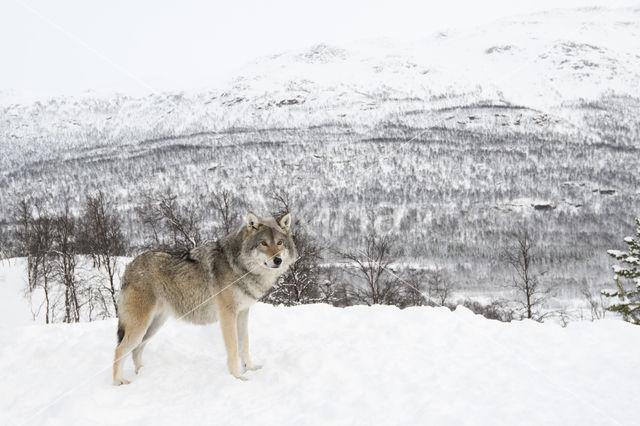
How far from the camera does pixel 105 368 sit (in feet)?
21.1

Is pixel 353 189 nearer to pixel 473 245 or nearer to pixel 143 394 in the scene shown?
pixel 473 245

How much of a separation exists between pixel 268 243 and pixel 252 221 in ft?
1.47

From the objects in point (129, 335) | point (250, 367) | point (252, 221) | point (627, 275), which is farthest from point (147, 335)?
point (627, 275)

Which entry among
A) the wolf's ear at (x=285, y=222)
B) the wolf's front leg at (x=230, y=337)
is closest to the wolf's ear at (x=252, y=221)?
the wolf's ear at (x=285, y=222)

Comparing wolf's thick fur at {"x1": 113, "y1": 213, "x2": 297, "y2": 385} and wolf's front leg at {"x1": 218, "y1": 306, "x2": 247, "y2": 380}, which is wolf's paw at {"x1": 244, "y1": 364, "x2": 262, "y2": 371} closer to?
wolf's thick fur at {"x1": 113, "y1": 213, "x2": 297, "y2": 385}

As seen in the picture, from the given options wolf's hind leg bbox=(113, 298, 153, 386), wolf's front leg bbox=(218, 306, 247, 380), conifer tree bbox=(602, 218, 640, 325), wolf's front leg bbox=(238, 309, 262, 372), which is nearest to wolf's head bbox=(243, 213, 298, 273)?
wolf's front leg bbox=(218, 306, 247, 380)

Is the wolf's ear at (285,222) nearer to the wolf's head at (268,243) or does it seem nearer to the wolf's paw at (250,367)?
the wolf's head at (268,243)

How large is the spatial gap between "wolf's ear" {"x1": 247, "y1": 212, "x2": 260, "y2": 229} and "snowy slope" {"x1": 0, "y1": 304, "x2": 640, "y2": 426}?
2.11 metres

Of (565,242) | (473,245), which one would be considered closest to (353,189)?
(473,245)

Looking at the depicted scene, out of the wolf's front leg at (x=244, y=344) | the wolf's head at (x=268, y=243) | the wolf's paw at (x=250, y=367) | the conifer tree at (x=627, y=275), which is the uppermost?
the wolf's head at (x=268, y=243)

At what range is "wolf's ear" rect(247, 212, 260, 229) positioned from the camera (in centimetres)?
598

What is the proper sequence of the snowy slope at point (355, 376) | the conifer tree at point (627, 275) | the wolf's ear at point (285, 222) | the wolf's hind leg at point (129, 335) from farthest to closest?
1. the conifer tree at point (627, 275)
2. the wolf's ear at point (285, 222)
3. the wolf's hind leg at point (129, 335)
4. the snowy slope at point (355, 376)

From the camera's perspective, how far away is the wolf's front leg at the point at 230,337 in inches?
232

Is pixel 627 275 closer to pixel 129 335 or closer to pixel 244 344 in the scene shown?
pixel 244 344
